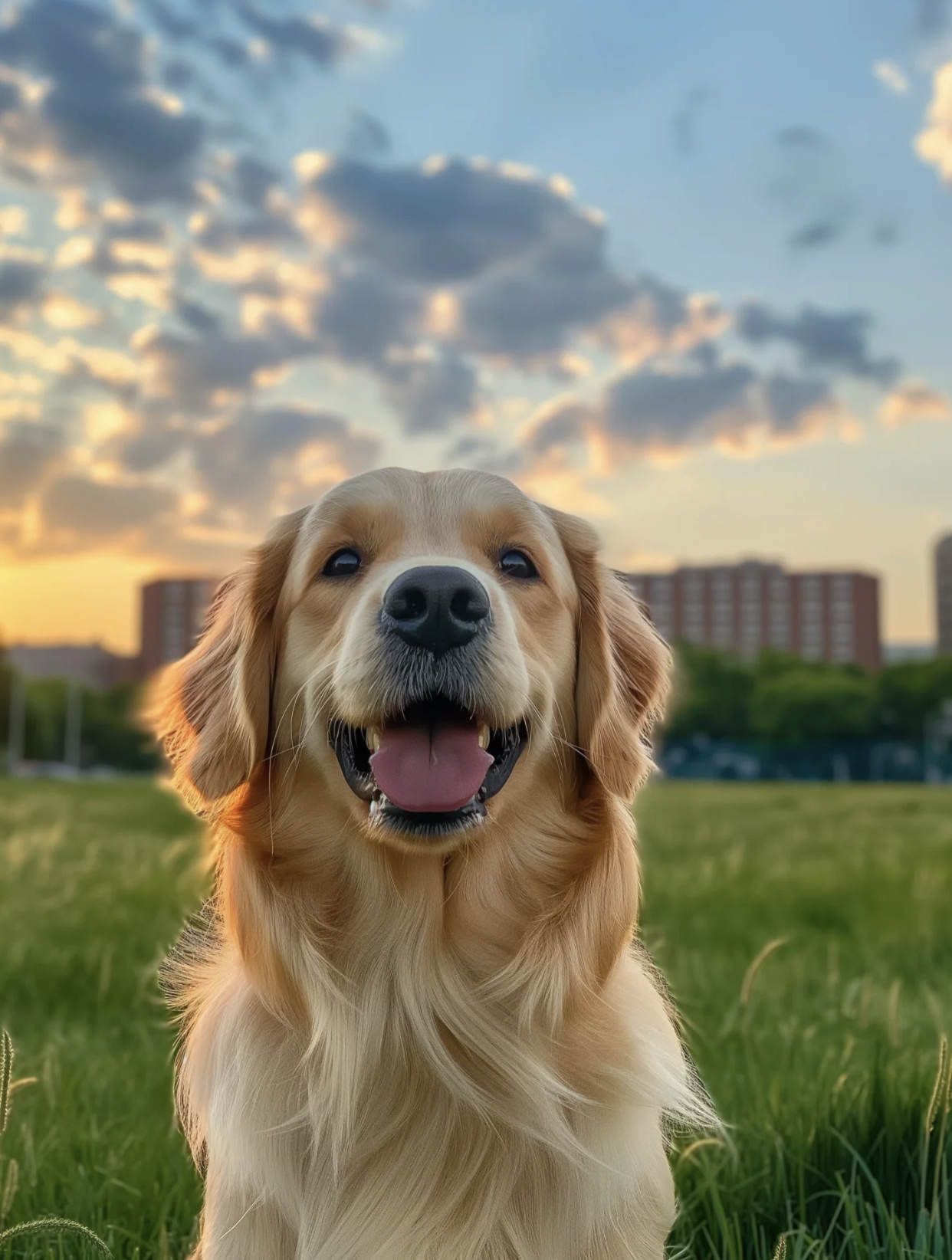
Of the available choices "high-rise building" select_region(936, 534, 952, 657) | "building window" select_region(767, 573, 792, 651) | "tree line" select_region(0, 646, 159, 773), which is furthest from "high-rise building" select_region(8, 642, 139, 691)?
"high-rise building" select_region(936, 534, 952, 657)

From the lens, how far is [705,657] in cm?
10475

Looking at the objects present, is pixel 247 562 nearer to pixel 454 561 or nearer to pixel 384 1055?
pixel 454 561

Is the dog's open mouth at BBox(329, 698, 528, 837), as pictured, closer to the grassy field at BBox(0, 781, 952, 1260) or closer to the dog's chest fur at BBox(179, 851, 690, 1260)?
the dog's chest fur at BBox(179, 851, 690, 1260)

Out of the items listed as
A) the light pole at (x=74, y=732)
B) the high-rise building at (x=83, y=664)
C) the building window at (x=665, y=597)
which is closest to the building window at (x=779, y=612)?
the building window at (x=665, y=597)

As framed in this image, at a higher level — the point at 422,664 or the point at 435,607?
the point at 435,607

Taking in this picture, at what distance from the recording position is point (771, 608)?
137 meters

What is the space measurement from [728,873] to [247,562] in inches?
242

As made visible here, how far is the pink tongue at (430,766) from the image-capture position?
2705 mm

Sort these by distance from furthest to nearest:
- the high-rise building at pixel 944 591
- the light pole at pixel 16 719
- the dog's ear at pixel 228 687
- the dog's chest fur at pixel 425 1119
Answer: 1. the high-rise building at pixel 944 591
2. the light pole at pixel 16 719
3. the dog's ear at pixel 228 687
4. the dog's chest fur at pixel 425 1119

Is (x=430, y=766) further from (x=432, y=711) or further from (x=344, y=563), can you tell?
(x=344, y=563)

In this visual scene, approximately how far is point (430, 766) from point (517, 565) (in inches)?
25.6

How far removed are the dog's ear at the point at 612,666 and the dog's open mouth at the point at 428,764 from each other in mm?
287

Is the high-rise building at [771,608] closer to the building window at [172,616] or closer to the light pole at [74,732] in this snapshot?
the building window at [172,616]

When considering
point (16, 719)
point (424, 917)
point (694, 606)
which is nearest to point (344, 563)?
point (424, 917)
